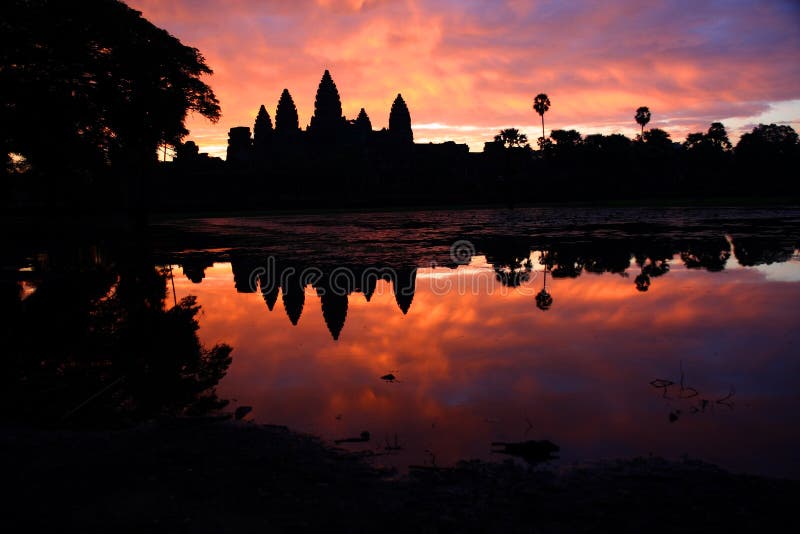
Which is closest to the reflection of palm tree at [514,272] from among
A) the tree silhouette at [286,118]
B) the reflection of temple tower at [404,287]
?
the reflection of temple tower at [404,287]

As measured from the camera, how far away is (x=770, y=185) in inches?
2309

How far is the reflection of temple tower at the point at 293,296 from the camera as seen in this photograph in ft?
28.1

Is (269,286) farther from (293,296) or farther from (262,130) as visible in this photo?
(262,130)

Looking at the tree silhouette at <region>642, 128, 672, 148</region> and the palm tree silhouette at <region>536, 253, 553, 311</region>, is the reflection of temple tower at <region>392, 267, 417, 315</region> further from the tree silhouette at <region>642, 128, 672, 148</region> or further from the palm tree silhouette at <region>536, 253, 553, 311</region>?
the tree silhouette at <region>642, 128, 672, 148</region>

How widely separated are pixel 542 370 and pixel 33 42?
63.4ft

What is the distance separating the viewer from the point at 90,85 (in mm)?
19703

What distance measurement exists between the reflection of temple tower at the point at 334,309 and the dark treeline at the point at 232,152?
42.0 ft

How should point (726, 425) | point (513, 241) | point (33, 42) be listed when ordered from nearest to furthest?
point (726, 425) → point (33, 42) → point (513, 241)

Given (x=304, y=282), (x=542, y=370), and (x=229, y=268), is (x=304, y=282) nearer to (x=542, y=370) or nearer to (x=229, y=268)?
(x=229, y=268)

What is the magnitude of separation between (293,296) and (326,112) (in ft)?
303

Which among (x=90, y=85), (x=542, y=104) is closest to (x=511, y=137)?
(x=542, y=104)

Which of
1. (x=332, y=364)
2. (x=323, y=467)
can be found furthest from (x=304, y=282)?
(x=323, y=467)

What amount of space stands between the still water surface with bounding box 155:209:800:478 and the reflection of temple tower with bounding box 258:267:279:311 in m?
0.06

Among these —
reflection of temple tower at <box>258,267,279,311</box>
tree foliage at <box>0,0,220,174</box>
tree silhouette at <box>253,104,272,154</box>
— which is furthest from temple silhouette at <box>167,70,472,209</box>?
reflection of temple tower at <box>258,267,279,311</box>
